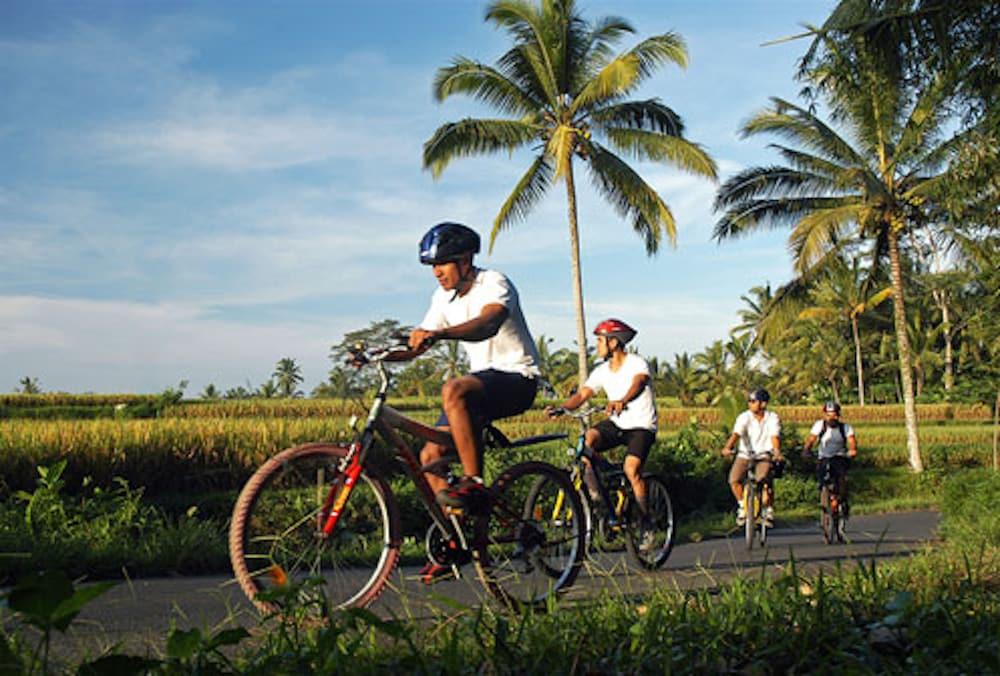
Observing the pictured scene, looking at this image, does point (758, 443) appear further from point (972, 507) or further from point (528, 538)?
point (528, 538)

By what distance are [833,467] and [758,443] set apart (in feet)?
6.83

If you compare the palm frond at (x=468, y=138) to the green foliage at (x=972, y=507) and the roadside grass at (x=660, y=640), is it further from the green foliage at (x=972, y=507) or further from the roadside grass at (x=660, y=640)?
the roadside grass at (x=660, y=640)

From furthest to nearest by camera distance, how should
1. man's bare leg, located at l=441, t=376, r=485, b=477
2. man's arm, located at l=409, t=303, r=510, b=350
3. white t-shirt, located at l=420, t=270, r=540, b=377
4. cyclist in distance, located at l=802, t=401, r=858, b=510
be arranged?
cyclist in distance, located at l=802, t=401, r=858, b=510 < white t-shirt, located at l=420, t=270, r=540, b=377 < man's bare leg, located at l=441, t=376, r=485, b=477 < man's arm, located at l=409, t=303, r=510, b=350

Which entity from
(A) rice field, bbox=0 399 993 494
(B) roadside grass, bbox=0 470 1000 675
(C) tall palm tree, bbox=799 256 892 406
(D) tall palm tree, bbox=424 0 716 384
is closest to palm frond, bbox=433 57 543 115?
(D) tall palm tree, bbox=424 0 716 384

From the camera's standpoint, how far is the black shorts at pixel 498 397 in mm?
5223

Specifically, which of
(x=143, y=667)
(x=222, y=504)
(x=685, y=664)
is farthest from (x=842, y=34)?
(x=143, y=667)

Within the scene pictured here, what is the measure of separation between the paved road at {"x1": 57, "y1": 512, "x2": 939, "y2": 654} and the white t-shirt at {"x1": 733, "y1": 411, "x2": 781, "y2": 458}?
1.12 metres

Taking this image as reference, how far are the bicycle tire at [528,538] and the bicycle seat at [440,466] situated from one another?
26cm

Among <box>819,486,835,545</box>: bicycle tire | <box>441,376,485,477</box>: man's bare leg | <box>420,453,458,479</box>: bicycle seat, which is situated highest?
<box>441,376,485,477</box>: man's bare leg

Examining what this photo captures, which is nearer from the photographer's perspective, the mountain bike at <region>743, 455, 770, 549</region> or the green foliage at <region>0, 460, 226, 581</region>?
the green foliage at <region>0, 460, 226, 581</region>

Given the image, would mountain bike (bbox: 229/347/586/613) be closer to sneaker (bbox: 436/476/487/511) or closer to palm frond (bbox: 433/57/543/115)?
sneaker (bbox: 436/476/487/511)

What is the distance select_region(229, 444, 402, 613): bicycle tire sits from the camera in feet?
15.4

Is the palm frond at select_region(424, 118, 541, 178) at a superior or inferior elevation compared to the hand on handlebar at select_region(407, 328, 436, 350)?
superior

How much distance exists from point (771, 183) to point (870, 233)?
4143mm
